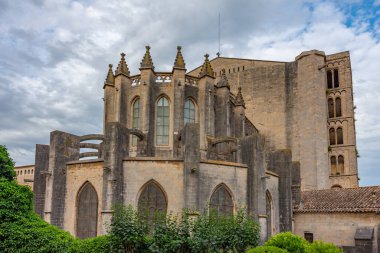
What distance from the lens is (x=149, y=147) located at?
25.4 meters

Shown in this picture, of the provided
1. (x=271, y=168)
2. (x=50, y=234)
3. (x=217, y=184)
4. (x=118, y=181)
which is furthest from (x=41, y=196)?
(x=271, y=168)

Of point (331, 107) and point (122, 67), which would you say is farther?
point (331, 107)

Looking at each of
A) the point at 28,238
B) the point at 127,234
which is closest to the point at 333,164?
the point at 127,234

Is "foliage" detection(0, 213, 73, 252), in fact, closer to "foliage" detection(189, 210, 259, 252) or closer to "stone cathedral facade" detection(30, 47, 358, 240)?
"stone cathedral facade" detection(30, 47, 358, 240)

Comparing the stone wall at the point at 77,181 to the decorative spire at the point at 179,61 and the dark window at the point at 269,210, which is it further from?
the dark window at the point at 269,210

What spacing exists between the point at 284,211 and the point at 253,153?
17.8 feet

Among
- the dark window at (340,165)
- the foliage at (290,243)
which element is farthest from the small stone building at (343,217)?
the foliage at (290,243)

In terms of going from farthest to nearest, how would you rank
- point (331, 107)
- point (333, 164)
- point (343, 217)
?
point (331, 107) < point (333, 164) < point (343, 217)

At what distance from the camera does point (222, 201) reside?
2120 cm

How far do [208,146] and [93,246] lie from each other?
11118 millimetres

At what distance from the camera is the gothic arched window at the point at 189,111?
26750 millimetres

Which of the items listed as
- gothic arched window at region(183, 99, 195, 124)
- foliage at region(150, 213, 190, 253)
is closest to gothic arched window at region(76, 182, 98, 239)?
foliage at region(150, 213, 190, 253)

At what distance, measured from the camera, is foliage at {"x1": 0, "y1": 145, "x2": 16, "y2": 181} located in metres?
16.1

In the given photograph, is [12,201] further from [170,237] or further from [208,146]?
[208,146]
